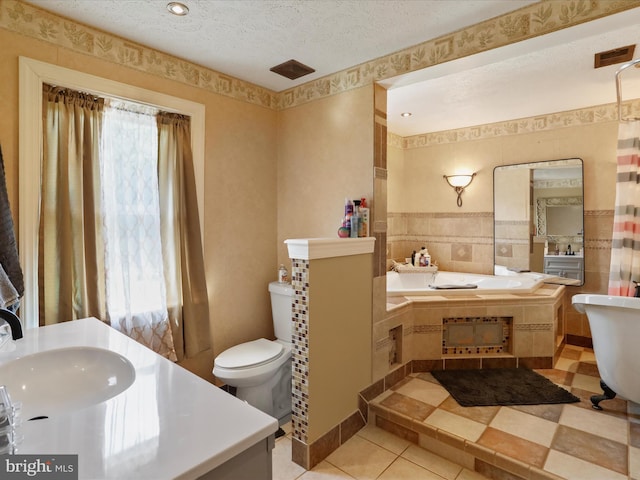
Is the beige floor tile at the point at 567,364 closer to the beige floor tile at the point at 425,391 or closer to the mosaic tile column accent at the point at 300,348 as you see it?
the beige floor tile at the point at 425,391

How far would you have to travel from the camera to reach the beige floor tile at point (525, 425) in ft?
6.31

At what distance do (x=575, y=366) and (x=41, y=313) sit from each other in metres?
3.76

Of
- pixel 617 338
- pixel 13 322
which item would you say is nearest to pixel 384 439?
pixel 617 338

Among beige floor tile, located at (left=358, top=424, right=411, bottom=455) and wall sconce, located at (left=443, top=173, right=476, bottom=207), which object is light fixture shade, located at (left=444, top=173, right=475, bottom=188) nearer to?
wall sconce, located at (left=443, top=173, right=476, bottom=207)

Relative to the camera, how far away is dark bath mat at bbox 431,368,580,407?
7.61 feet

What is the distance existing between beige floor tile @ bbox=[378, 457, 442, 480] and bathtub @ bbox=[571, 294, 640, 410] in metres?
1.22

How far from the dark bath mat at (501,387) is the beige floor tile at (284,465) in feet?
3.70

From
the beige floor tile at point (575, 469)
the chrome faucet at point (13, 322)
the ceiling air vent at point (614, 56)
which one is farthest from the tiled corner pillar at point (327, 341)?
the ceiling air vent at point (614, 56)

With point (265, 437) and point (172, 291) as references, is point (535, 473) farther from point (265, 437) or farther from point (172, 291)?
point (172, 291)

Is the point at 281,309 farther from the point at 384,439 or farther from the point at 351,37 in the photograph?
the point at 351,37

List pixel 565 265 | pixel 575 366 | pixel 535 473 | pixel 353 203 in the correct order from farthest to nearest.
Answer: pixel 565 265 → pixel 575 366 → pixel 353 203 → pixel 535 473

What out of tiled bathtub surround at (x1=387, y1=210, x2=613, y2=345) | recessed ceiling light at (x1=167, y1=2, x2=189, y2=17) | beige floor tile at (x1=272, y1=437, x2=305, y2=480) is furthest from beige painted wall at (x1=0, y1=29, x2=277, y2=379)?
tiled bathtub surround at (x1=387, y1=210, x2=613, y2=345)

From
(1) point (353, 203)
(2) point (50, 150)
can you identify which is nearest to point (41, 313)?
(2) point (50, 150)

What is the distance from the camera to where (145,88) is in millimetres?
2168
